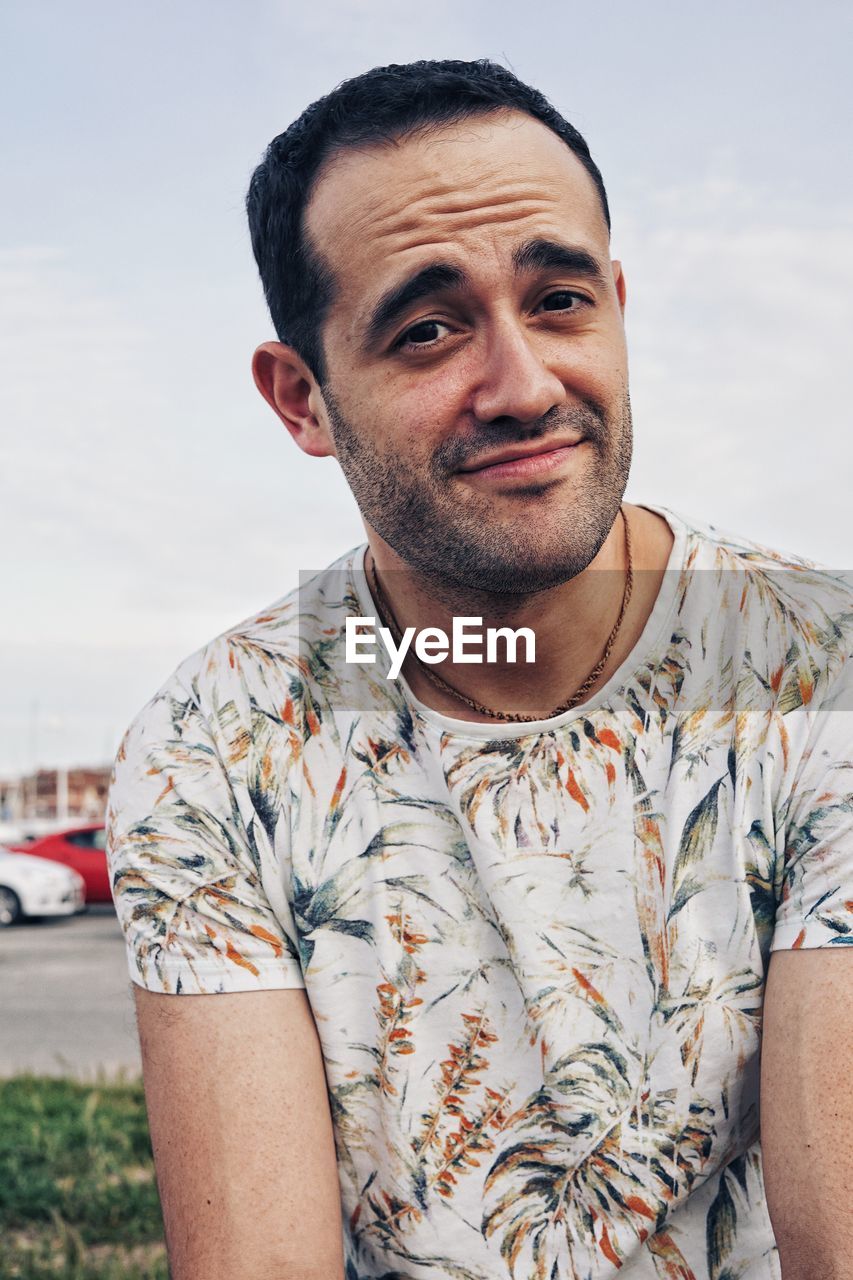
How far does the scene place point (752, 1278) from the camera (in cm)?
202

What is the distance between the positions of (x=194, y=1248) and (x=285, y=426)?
60.8 inches

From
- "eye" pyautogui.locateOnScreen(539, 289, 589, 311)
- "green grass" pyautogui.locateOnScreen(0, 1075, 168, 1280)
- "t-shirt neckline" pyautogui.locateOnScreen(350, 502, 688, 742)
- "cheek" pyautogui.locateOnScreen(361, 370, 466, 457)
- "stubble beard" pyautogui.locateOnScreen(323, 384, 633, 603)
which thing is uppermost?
"eye" pyautogui.locateOnScreen(539, 289, 589, 311)

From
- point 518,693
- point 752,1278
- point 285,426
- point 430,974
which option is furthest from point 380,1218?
point 285,426

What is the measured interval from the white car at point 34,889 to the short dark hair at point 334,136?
1424 cm

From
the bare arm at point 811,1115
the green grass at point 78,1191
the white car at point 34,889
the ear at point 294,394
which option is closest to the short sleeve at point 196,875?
the ear at point 294,394

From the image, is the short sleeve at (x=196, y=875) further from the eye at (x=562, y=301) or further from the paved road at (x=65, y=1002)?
the paved road at (x=65, y=1002)

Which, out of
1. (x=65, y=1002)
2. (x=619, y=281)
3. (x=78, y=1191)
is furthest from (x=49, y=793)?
(x=619, y=281)

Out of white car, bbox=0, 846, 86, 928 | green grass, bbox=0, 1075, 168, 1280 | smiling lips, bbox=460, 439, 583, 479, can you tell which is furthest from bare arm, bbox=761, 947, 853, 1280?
white car, bbox=0, 846, 86, 928

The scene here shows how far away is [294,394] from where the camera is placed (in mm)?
2594

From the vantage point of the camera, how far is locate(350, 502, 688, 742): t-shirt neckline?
6.97 feet

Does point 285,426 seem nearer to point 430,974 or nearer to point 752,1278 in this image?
point 430,974

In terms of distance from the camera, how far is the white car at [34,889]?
1562 centimetres

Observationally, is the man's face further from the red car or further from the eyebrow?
the red car

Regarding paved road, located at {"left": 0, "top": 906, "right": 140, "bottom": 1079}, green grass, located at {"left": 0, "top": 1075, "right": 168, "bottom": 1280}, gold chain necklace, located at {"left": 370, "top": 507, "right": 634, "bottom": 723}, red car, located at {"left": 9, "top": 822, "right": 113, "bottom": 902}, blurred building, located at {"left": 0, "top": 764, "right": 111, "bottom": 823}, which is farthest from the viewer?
blurred building, located at {"left": 0, "top": 764, "right": 111, "bottom": 823}
